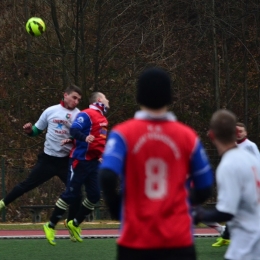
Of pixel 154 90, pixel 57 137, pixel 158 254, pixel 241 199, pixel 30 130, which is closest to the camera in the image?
pixel 158 254

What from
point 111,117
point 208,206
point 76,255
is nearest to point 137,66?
point 111,117

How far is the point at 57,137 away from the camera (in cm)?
1157

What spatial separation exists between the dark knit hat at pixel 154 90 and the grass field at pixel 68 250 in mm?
5330

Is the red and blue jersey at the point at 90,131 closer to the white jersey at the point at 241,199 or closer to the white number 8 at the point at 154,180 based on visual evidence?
the white jersey at the point at 241,199

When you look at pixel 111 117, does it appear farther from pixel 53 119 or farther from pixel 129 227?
pixel 129 227

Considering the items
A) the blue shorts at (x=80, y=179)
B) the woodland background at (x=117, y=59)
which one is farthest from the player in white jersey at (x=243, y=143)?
the woodland background at (x=117, y=59)

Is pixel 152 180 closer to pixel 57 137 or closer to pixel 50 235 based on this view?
pixel 50 235

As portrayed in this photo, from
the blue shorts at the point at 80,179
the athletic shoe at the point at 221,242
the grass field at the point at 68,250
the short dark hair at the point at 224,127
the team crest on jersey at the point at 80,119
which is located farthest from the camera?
the blue shorts at the point at 80,179

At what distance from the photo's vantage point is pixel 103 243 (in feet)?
38.7

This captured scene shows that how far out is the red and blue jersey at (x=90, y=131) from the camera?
10906mm

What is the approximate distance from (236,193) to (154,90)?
2.61 feet

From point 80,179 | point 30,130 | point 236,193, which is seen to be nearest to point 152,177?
point 236,193

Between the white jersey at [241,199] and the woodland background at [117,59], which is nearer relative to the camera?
the white jersey at [241,199]

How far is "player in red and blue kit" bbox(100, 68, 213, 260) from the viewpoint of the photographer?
472 centimetres
